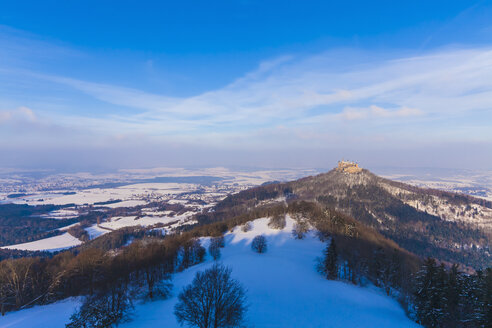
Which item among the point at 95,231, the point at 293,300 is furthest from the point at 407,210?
the point at 95,231

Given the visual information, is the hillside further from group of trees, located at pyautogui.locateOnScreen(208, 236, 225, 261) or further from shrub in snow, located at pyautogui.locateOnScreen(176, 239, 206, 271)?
shrub in snow, located at pyautogui.locateOnScreen(176, 239, 206, 271)

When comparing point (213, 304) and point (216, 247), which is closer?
point (213, 304)

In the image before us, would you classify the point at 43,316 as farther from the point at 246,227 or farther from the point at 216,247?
the point at 246,227

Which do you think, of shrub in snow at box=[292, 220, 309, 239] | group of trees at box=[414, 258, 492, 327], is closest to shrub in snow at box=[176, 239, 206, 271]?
shrub in snow at box=[292, 220, 309, 239]

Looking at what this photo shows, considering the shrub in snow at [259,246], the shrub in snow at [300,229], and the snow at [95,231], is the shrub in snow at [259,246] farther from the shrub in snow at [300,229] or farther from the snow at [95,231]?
the snow at [95,231]

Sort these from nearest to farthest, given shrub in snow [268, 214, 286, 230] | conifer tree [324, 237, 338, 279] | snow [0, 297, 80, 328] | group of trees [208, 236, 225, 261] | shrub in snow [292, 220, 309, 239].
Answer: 1. snow [0, 297, 80, 328]
2. conifer tree [324, 237, 338, 279]
3. group of trees [208, 236, 225, 261]
4. shrub in snow [292, 220, 309, 239]
5. shrub in snow [268, 214, 286, 230]

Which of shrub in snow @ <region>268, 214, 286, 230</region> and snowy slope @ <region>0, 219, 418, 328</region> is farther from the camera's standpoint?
shrub in snow @ <region>268, 214, 286, 230</region>

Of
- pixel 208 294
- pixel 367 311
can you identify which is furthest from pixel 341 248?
pixel 208 294
